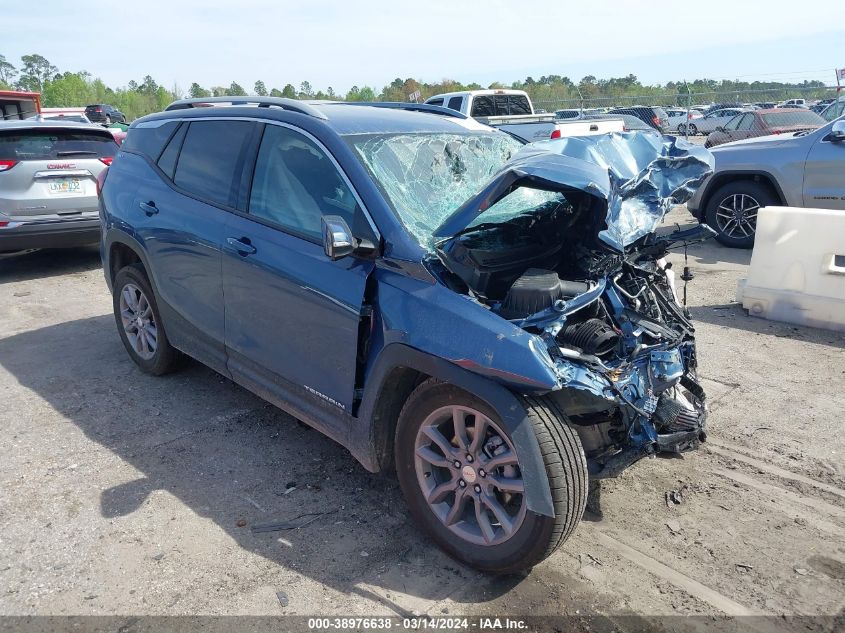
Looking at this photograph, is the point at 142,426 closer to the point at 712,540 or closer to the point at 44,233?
the point at 712,540

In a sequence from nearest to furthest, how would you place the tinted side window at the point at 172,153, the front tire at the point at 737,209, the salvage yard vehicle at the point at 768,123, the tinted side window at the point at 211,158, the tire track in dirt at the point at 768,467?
the tire track in dirt at the point at 768,467 → the tinted side window at the point at 211,158 → the tinted side window at the point at 172,153 → the front tire at the point at 737,209 → the salvage yard vehicle at the point at 768,123

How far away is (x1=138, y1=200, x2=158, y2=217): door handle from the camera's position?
4697 millimetres

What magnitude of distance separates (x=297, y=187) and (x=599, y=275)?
165 cm

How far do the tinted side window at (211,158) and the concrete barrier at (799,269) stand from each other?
474 cm

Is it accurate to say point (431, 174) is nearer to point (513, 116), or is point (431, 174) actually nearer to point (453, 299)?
point (453, 299)

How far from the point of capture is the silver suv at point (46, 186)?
789 cm

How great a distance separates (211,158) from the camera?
4309mm

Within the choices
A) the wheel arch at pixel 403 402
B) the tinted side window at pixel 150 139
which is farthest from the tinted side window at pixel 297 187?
the tinted side window at pixel 150 139

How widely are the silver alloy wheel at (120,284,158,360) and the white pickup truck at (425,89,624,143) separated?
23.9 feet

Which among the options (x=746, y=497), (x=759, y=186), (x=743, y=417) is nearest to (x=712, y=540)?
(x=746, y=497)

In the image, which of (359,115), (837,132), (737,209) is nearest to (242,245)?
(359,115)

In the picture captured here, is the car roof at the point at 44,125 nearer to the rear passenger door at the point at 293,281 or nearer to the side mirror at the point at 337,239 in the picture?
the rear passenger door at the point at 293,281

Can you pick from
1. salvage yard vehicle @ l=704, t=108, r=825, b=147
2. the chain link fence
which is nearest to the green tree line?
the chain link fence

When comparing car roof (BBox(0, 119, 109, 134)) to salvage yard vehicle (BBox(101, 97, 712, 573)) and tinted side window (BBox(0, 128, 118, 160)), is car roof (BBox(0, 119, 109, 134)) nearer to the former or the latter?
tinted side window (BBox(0, 128, 118, 160))
